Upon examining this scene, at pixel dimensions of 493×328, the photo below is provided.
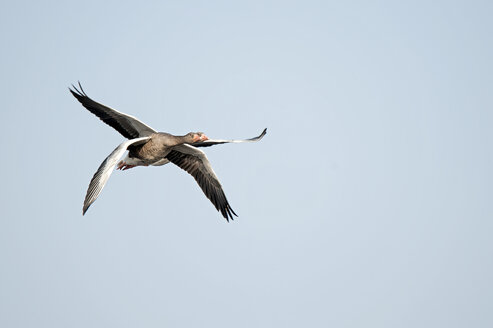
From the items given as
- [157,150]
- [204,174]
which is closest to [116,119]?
[157,150]

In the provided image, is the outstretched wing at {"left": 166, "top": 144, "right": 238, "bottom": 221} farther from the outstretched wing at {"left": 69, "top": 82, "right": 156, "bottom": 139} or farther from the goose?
the outstretched wing at {"left": 69, "top": 82, "right": 156, "bottom": 139}

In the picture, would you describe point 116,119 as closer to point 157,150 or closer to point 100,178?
point 157,150

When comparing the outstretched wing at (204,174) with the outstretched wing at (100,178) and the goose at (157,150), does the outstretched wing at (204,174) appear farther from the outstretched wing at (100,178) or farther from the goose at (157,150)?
the outstretched wing at (100,178)

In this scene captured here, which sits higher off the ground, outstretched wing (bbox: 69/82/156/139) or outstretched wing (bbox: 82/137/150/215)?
outstretched wing (bbox: 69/82/156/139)

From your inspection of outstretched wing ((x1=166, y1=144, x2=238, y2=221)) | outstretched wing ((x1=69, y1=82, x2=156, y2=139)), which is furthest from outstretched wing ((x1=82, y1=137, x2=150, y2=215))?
outstretched wing ((x1=166, y1=144, x2=238, y2=221))

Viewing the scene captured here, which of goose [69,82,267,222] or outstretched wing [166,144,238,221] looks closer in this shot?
goose [69,82,267,222]

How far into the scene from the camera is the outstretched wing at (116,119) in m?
22.9

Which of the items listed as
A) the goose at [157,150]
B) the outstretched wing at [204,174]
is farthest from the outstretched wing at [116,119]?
the outstretched wing at [204,174]

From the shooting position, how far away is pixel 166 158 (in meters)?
25.5

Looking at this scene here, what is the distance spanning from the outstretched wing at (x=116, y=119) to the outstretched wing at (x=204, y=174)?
2.07 meters

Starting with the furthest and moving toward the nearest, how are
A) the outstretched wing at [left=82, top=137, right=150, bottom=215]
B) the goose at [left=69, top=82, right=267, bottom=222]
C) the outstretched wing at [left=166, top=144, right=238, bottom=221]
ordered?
the outstretched wing at [left=166, top=144, right=238, bottom=221], the goose at [left=69, top=82, right=267, bottom=222], the outstretched wing at [left=82, top=137, right=150, bottom=215]

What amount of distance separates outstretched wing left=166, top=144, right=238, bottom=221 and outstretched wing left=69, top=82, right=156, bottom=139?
6.80 ft

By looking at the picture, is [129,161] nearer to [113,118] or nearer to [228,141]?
[113,118]

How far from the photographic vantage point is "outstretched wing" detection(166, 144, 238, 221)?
2517 cm
